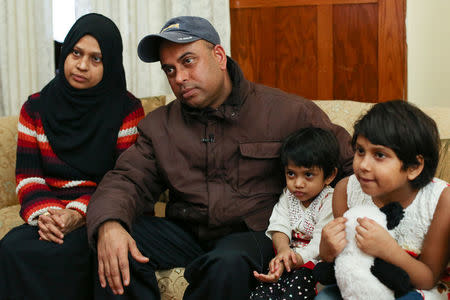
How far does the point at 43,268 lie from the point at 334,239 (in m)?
1.01

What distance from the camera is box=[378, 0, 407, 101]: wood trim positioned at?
3.00 metres

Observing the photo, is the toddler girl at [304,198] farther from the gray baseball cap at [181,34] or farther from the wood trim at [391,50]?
the wood trim at [391,50]

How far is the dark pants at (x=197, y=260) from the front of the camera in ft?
5.05

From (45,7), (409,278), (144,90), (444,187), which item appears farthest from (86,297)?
(45,7)

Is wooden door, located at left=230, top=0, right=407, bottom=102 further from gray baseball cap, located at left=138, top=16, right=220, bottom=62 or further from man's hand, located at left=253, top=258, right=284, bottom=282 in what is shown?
man's hand, located at left=253, top=258, right=284, bottom=282

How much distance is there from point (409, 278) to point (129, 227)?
85 centimetres

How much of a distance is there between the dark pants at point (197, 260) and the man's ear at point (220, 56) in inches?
24.5

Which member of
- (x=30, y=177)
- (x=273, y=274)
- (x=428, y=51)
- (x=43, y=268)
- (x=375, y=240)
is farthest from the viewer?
(x=428, y=51)

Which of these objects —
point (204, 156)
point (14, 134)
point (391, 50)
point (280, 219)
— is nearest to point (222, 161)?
point (204, 156)

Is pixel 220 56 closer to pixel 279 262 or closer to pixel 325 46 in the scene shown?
pixel 279 262

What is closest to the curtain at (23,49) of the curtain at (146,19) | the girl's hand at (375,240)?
the curtain at (146,19)

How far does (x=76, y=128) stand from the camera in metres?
2.14

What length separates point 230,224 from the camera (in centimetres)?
182

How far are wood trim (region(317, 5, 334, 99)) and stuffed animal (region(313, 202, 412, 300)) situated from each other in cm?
189
